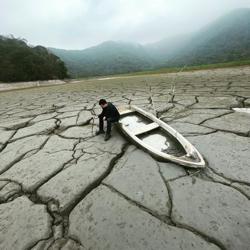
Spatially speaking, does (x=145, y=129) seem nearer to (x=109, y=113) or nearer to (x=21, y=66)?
(x=109, y=113)

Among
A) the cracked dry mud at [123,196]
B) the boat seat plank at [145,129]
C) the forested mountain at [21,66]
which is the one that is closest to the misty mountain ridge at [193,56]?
the forested mountain at [21,66]

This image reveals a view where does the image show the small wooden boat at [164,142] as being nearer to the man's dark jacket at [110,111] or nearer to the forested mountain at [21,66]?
the man's dark jacket at [110,111]

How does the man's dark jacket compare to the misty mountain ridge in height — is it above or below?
above

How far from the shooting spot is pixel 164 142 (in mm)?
1795

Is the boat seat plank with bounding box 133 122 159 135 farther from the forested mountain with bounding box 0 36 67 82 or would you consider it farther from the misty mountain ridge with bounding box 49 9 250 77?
the misty mountain ridge with bounding box 49 9 250 77

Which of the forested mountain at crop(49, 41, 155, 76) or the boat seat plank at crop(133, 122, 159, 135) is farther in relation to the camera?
the forested mountain at crop(49, 41, 155, 76)

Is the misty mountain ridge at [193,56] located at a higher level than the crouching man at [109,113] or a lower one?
lower

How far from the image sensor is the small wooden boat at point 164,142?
140 centimetres

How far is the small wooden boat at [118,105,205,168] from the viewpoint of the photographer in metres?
1.40

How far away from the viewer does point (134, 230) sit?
96 centimetres

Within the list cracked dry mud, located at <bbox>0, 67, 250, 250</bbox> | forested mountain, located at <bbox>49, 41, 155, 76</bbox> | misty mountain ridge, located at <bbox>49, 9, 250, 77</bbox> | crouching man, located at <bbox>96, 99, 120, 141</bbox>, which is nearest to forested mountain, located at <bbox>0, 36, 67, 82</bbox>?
misty mountain ridge, located at <bbox>49, 9, 250, 77</bbox>

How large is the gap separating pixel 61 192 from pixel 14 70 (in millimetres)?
26413

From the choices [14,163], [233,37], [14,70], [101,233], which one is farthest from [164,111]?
[233,37]

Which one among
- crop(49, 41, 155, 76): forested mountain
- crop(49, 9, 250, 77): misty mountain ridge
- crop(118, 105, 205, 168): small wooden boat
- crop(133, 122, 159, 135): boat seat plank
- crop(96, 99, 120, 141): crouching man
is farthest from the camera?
crop(49, 41, 155, 76): forested mountain
